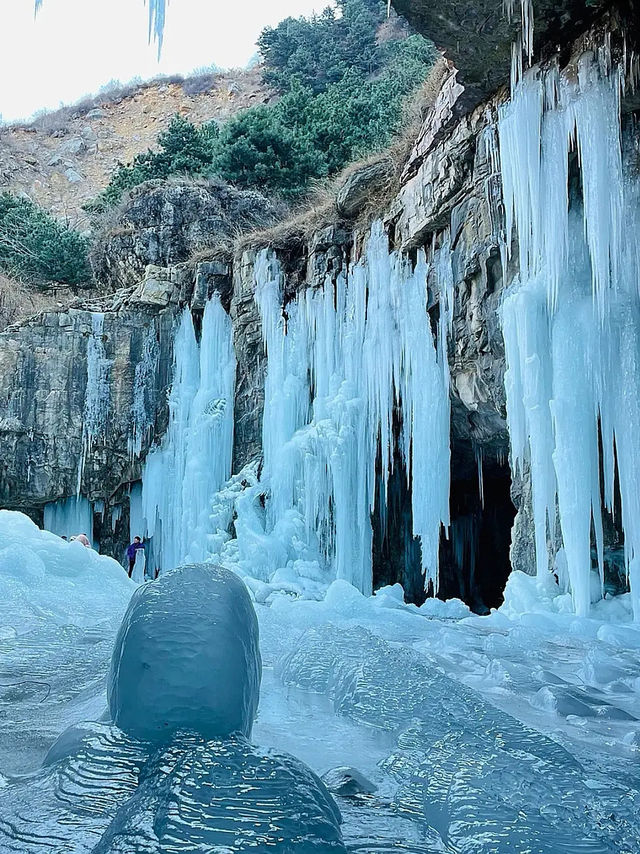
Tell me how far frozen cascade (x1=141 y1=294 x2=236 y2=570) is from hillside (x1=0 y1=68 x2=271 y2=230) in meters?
19.2

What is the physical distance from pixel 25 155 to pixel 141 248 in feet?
64.2

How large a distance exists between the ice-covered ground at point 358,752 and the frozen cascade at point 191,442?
20.3ft

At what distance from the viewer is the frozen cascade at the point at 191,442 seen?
11.6 meters

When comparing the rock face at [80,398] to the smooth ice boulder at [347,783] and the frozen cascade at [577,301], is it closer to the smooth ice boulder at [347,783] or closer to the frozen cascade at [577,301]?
the frozen cascade at [577,301]

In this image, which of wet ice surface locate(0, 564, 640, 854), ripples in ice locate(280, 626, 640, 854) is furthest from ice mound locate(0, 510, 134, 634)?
ripples in ice locate(280, 626, 640, 854)

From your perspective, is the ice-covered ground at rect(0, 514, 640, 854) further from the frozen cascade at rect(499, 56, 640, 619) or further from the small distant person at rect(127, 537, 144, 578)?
the small distant person at rect(127, 537, 144, 578)

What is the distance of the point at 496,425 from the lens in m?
9.57

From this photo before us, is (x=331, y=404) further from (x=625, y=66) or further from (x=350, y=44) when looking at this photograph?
(x=350, y=44)

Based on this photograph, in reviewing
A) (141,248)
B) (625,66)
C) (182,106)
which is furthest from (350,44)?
(625,66)

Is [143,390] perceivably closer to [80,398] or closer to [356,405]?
[80,398]

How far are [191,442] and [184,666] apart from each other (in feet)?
32.1

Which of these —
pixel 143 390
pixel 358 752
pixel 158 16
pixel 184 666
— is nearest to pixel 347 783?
pixel 358 752

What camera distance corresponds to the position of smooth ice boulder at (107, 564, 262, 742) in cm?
226

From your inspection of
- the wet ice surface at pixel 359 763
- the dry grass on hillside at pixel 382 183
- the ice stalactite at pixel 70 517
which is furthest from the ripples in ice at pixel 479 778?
the ice stalactite at pixel 70 517
